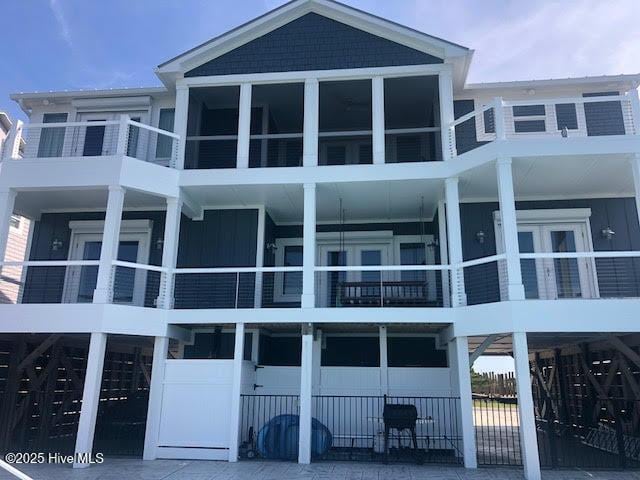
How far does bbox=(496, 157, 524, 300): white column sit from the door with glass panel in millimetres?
8516

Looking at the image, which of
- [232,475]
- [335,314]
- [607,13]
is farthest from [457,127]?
[232,475]

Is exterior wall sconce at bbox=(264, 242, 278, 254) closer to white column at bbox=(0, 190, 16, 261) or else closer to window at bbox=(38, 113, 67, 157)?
white column at bbox=(0, 190, 16, 261)

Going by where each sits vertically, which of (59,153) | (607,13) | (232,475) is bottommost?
(232,475)

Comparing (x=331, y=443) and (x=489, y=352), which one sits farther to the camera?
(x=489, y=352)

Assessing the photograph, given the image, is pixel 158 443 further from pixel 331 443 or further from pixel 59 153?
pixel 59 153

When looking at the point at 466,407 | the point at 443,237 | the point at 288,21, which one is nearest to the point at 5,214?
the point at 288,21

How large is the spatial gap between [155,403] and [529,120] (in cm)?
1095

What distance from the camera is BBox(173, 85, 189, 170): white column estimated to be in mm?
12031

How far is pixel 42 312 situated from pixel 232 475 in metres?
5.11

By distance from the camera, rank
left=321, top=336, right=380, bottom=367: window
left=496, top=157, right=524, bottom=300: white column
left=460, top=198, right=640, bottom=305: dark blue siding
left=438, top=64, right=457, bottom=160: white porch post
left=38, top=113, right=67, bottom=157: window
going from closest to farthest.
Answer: left=496, top=157, right=524, bottom=300: white column, left=438, top=64, right=457, bottom=160: white porch post, left=460, top=198, right=640, bottom=305: dark blue siding, left=321, top=336, right=380, bottom=367: window, left=38, top=113, right=67, bottom=157: window

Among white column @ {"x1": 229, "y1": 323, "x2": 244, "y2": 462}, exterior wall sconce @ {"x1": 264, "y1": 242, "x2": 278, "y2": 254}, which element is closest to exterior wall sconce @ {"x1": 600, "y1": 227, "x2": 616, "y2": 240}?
exterior wall sconce @ {"x1": 264, "y1": 242, "x2": 278, "y2": 254}

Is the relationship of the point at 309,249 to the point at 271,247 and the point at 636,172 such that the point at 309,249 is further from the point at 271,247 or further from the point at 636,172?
the point at 636,172

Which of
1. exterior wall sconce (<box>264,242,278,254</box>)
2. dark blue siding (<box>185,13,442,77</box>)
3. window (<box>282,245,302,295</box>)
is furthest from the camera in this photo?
window (<box>282,245,302,295</box>)

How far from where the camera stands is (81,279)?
41.9ft
